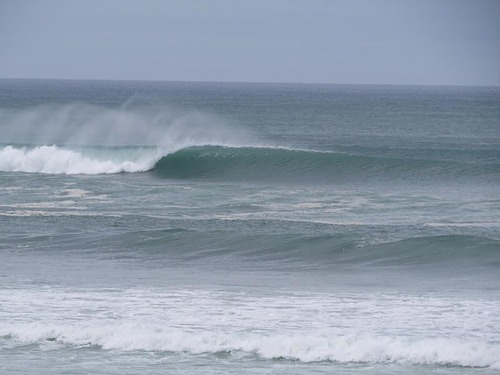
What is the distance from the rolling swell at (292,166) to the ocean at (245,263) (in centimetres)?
9

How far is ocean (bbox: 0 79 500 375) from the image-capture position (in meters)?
10.9

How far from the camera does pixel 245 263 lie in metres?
16.3

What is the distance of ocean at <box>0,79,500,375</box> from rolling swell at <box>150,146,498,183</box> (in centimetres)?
9

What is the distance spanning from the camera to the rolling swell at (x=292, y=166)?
29.3m

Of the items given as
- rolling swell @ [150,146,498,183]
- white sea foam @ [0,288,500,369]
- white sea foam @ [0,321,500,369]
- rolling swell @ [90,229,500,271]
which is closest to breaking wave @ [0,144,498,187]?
rolling swell @ [150,146,498,183]

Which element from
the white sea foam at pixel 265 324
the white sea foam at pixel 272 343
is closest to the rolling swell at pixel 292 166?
the white sea foam at pixel 265 324

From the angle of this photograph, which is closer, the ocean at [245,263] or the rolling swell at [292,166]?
the ocean at [245,263]

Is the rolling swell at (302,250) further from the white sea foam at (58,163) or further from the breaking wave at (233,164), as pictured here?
the white sea foam at (58,163)

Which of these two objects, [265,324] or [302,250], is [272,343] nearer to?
[265,324]

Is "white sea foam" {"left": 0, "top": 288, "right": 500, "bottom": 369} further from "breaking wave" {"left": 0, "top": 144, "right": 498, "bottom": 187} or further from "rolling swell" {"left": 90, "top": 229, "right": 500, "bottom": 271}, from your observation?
"breaking wave" {"left": 0, "top": 144, "right": 498, "bottom": 187}

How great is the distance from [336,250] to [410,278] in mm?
2351

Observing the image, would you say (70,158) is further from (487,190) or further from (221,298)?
(221,298)

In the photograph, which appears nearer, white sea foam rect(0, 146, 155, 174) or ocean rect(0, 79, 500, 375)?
ocean rect(0, 79, 500, 375)

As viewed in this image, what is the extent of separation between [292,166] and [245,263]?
49.1 ft
